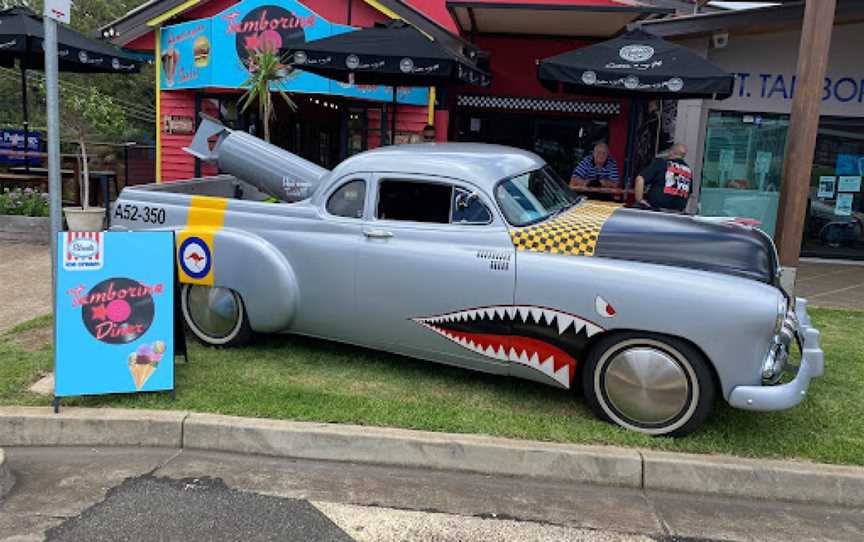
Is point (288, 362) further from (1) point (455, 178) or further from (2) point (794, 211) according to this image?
(2) point (794, 211)

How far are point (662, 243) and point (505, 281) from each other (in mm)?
1039

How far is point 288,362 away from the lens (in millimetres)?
5551

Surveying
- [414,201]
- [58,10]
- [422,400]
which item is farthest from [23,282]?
[422,400]

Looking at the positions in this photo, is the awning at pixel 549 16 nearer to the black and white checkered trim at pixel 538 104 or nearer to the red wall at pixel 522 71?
the red wall at pixel 522 71

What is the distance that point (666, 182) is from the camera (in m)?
8.27

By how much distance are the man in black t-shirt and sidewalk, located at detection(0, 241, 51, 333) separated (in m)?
6.44

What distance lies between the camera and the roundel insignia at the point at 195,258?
18.2 feet

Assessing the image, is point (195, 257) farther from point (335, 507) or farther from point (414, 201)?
point (335, 507)

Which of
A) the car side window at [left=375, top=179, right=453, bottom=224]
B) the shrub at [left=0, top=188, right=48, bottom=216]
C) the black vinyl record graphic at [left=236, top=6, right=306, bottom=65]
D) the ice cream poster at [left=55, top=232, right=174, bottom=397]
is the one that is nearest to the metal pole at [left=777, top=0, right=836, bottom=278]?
the car side window at [left=375, top=179, right=453, bottom=224]

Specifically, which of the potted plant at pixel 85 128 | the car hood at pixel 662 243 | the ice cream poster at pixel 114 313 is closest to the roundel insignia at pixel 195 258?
the ice cream poster at pixel 114 313

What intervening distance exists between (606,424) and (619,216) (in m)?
1.48

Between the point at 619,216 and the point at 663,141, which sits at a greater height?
the point at 663,141

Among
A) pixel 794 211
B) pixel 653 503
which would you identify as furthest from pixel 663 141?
pixel 653 503

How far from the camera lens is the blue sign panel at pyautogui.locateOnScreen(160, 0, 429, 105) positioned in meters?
11.5
